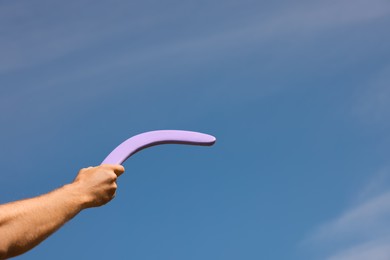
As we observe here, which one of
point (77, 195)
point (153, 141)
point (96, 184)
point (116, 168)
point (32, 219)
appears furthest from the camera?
point (153, 141)

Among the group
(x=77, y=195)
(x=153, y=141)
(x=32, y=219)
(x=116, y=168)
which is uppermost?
(x=153, y=141)

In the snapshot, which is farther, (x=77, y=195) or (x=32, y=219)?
(x=77, y=195)

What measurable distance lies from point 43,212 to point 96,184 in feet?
1.73

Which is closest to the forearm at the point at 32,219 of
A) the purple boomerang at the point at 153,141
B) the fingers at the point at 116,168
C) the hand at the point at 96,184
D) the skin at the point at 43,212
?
the skin at the point at 43,212

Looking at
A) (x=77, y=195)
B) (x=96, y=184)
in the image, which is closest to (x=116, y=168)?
(x=96, y=184)

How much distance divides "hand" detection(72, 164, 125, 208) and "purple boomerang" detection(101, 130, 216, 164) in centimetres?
66

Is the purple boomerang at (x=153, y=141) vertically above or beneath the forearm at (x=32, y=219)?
above

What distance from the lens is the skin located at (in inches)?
113

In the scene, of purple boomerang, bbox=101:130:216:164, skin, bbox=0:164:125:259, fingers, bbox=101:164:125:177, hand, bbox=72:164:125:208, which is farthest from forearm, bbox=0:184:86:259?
purple boomerang, bbox=101:130:216:164

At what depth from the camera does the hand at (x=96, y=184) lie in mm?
3415

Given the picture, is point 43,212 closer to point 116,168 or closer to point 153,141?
point 116,168

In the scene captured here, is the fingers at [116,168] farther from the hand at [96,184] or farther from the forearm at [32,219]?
the forearm at [32,219]

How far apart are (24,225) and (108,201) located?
712 millimetres

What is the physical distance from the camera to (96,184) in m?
3.51
